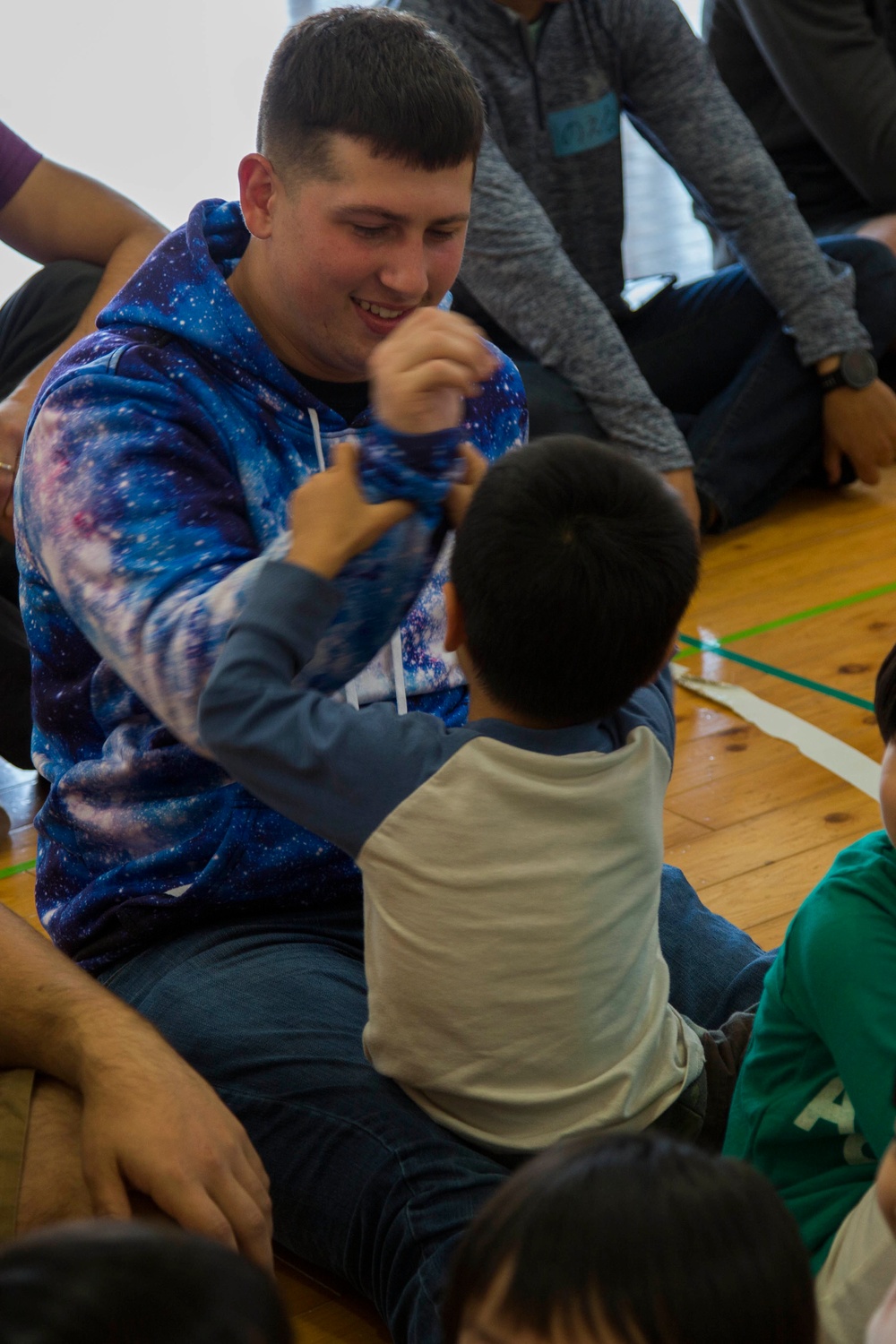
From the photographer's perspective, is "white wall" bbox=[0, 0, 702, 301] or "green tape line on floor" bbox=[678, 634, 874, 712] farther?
"white wall" bbox=[0, 0, 702, 301]

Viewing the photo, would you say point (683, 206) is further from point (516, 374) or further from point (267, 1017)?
point (267, 1017)

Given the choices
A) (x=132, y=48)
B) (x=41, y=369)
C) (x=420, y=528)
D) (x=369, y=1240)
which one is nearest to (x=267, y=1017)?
(x=369, y=1240)

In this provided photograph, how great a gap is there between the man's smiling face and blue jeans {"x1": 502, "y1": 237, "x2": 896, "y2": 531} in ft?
5.05

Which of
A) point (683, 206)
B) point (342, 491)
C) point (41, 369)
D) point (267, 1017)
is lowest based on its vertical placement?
point (683, 206)

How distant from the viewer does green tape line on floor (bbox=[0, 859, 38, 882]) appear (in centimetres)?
187

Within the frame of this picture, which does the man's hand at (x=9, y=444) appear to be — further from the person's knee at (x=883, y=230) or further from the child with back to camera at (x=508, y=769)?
the person's knee at (x=883, y=230)

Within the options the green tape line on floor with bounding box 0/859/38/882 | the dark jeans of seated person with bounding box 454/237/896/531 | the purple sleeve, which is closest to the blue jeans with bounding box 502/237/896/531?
the dark jeans of seated person with bounding box 454/237/896/531

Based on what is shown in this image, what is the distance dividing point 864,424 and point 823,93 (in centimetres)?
74

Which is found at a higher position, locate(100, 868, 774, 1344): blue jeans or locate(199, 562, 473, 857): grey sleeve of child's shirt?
locate(199, 562, 473, 857): grey sleeve of child's shirt

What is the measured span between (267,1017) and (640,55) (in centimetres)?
211

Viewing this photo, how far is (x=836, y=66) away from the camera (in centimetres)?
298

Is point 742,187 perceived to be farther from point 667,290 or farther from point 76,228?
point 76,228

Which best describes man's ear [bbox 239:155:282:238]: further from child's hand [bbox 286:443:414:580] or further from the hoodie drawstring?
child's hand [bbox 286:443:414:580]

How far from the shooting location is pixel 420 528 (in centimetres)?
103
